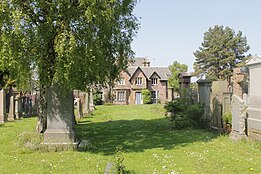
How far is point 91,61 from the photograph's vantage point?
9.85 metres

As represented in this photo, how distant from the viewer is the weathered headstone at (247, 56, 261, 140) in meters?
10.8

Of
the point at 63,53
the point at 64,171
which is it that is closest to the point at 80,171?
the point at 64,171

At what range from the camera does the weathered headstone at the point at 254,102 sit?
10.8 m

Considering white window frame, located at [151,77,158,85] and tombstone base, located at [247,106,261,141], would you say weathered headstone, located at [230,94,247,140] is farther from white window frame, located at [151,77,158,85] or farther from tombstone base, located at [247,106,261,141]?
white window frame, located at [151,77,158,85]

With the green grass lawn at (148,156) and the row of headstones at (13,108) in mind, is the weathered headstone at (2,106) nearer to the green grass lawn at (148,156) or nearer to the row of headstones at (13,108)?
the row of headstones at (13,108)

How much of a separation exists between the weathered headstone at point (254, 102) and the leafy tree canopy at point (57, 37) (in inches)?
212

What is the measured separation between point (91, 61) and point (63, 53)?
0.99m

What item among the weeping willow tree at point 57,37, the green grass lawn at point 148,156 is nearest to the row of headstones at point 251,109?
the green grass lawn at point 148,156

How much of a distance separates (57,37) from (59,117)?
115 inches

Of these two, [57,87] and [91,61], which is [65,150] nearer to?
[57,87]

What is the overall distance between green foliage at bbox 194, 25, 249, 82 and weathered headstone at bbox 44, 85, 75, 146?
6148 centimetres

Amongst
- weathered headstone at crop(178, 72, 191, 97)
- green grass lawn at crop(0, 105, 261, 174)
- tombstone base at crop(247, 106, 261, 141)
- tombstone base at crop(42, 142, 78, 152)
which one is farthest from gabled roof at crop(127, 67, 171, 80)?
tombstone base at crop(42, 142, 78, 152)

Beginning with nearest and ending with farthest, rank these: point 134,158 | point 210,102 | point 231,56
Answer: point 134,158
point 210,102
point 231,56

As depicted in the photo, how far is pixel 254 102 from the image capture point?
11.3 meters
